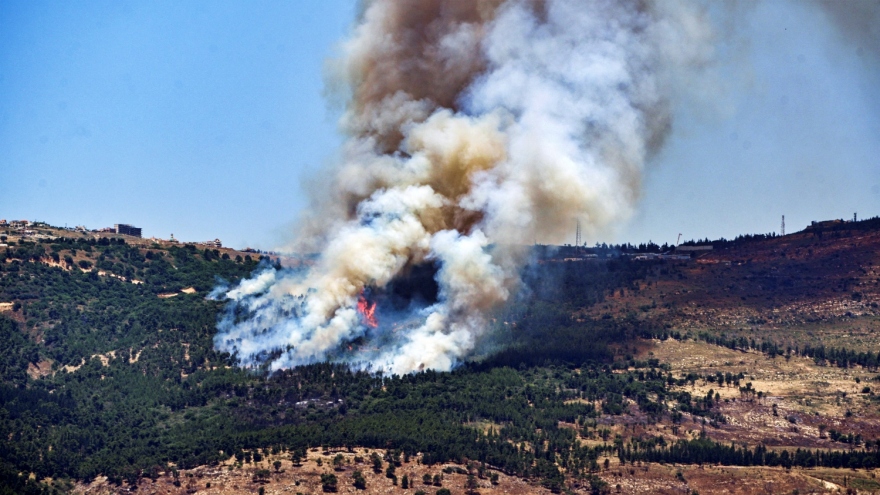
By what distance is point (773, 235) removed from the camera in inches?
6727

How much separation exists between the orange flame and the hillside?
6156 mm

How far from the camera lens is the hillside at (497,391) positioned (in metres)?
104

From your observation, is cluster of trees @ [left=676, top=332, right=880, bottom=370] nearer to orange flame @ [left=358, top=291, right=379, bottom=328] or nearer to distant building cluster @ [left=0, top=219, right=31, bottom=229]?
orange flame @ [left=358, top=291, right=379, bottom=328]

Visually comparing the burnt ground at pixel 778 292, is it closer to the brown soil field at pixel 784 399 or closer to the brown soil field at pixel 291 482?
the brown soil field at pixel 784 399

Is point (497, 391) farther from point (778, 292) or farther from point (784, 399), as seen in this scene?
point (778, 292)

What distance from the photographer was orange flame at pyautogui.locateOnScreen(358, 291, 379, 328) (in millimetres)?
124000

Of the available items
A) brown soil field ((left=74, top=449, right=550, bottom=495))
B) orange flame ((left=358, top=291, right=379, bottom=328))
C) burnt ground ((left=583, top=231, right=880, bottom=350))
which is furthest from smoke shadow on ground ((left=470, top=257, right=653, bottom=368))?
brown soil field ((left=74, top=449, right=550, bottom=495))

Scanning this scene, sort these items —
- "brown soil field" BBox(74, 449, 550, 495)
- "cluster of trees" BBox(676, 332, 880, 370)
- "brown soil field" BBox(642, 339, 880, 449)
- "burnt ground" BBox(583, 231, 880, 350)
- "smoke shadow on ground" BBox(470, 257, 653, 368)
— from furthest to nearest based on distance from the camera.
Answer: "burnt ground" BBox(583, 231, 880, 350), "smoke shadow on ground" BBox(470, 257, 653, 368), "cluster of trees" BBox(676, 332, 880, 370), "brown soil field" BBox(642, 339, 880, 449), "brown soil field" BBox(74, 449, 550, 495)

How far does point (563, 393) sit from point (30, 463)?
1683 inches

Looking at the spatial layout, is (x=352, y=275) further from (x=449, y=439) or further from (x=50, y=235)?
(x=50, y=235)

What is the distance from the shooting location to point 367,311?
410 feet

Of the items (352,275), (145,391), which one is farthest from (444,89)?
(145,391)

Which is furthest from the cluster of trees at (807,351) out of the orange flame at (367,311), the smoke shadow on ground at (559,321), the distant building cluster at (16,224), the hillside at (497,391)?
the distant building cluster at (16,224)

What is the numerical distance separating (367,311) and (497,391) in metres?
13.3
